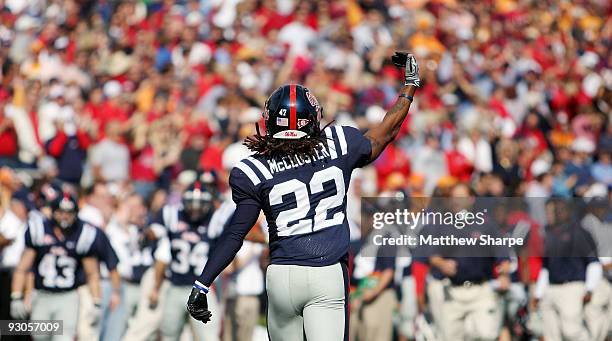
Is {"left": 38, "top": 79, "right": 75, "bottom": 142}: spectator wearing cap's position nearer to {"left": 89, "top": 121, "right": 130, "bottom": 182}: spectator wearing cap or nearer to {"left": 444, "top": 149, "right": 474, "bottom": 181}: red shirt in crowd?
{"left": 89, "top": 121, "right": 130, "bottom": 182}: spectator wearing cap

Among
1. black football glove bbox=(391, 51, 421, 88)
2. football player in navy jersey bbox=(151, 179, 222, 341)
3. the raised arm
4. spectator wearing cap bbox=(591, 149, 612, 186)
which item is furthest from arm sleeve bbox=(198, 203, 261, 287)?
spectator wearing cap bbox=(591, 149, 612, 186)

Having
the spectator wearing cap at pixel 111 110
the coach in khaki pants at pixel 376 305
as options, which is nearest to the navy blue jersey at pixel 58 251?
the coach in khaki pants at pixel 376 305

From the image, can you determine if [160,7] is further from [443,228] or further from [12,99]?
[443,228]

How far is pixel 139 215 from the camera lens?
10633 millimetres

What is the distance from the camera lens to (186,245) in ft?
29.5

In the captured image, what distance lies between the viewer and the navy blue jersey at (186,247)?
8.98 m

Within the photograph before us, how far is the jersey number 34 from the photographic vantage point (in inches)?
218

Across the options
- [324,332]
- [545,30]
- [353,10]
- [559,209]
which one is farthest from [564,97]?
[324,332]

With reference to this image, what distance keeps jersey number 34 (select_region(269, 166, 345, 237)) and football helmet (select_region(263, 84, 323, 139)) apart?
232 millimetres

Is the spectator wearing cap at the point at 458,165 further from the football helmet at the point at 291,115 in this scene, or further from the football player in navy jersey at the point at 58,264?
the football helmet at the point at 291,115

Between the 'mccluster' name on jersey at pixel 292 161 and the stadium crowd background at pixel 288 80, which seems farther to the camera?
the stadium crowd background at pixel 288 80

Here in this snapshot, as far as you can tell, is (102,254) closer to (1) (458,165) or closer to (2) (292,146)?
(2) (292,146)

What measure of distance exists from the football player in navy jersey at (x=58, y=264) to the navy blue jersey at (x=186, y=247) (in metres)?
0.63

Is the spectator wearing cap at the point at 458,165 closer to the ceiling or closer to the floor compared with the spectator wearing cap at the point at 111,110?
closer to the floor
